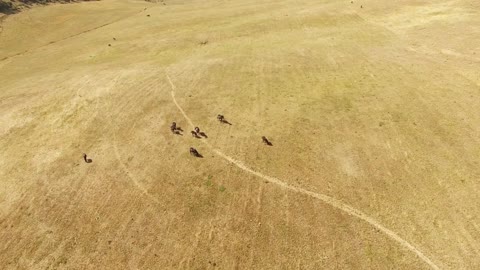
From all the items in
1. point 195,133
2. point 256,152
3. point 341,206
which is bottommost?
point 341,206

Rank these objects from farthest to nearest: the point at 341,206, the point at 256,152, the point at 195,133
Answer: the point at 195,133 → the point at 256,152 → the point at 341,206

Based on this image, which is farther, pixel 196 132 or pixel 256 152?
pixel 196 132

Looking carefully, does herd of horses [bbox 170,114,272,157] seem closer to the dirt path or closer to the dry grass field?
the dry grass field

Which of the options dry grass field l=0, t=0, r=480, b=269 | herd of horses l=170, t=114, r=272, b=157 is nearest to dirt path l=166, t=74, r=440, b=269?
dry grass field l=0, t=0, r=480, b=269

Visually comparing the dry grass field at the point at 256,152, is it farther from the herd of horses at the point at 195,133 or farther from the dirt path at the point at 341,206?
the herd of horses at the point at 195,133

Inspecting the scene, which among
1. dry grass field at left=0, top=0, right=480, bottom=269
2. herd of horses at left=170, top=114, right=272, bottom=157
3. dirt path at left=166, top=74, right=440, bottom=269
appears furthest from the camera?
herd of horses at left=170, top=114, right=272, bottom=157

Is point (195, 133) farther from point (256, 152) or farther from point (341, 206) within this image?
point (341, 206)

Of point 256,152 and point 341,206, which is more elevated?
point 256,152

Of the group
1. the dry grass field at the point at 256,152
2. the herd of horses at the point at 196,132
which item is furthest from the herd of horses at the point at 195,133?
the dry grass field at the point at 256,152

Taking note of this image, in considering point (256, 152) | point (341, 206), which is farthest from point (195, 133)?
point (341, 206)
